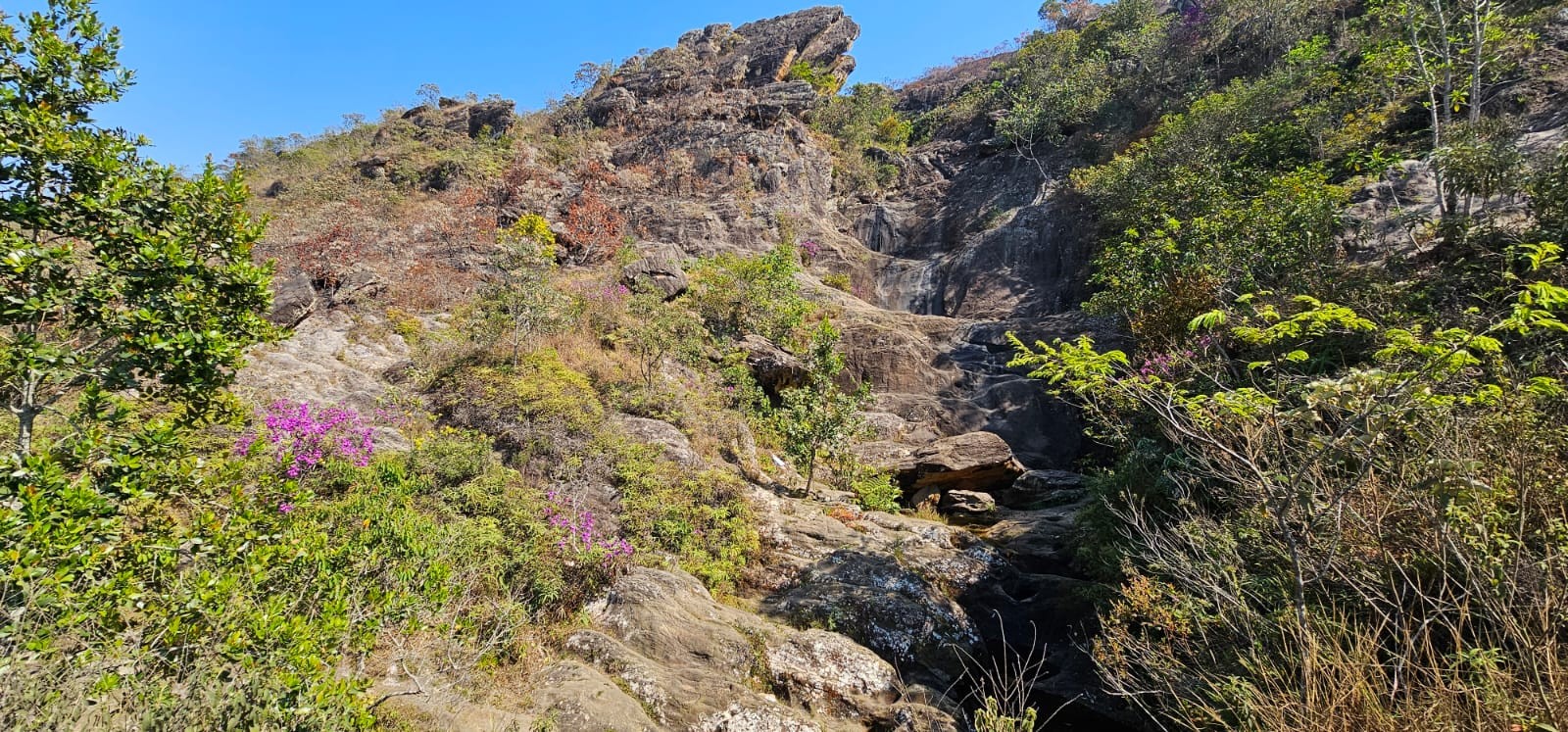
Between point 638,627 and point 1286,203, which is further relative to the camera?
point 1286,203

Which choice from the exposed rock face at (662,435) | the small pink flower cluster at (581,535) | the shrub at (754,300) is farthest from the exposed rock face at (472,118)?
the small pink flower cluster at (581,535)

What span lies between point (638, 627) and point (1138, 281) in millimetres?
11157

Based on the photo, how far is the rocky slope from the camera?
18.4 feet

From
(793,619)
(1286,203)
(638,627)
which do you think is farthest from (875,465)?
(1286,203)

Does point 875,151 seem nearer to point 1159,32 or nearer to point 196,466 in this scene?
point 1159,32

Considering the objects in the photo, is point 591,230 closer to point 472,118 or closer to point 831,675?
point 472,118

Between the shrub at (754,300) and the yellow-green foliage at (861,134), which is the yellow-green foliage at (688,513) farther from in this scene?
the yellow-green foliage at (861,134)

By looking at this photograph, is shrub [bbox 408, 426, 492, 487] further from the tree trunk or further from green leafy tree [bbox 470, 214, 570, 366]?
the tree trunk

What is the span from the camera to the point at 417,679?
4.26m

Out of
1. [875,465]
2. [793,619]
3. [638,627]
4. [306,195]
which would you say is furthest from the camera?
[306,195]

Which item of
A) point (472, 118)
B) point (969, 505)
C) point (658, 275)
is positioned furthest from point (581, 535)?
point (472, 118)

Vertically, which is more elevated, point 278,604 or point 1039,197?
point 1039,197

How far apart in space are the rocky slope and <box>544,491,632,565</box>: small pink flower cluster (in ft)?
1.55

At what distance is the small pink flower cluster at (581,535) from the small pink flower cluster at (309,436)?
2.29 m
